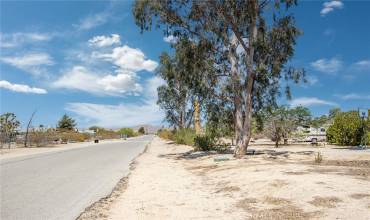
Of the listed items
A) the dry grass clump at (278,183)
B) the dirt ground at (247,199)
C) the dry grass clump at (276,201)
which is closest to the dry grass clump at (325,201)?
the dirt ground at (247,199)

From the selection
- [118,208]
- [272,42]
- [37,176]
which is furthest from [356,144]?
[118,208]

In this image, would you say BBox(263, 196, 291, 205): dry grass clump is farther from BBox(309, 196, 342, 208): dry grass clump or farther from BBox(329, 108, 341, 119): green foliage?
BBox(329, 108, 341, 119): green foliage

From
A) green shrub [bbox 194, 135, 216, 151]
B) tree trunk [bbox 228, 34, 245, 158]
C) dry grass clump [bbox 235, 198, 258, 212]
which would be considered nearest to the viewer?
dry grass clump [bbox 235, 198, 258, 212]

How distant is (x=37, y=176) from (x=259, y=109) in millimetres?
15042

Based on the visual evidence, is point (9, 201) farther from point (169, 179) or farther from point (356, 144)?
point (356, 144)

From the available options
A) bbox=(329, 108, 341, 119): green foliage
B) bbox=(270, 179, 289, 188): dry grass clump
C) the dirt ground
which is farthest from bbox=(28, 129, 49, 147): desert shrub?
bbox=(329, 108, 341, 119): green foliage

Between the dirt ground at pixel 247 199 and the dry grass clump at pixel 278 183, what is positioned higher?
the dry grass clump at pixel 278 183

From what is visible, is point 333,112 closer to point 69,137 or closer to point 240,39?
point 69,137

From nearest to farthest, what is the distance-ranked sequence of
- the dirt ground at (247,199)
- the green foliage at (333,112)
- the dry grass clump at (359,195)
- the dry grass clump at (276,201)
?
the dirt ground at (247,199) → the dry grass clump at (359,195) → the dry grass clump at (276,201) → the green foliage at (333,112)

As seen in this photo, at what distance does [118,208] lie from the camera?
931 centimetres

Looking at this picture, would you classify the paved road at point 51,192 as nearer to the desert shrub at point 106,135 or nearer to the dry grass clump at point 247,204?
the dry grass clump at point 247,204

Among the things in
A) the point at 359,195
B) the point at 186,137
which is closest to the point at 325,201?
the point at 359,195

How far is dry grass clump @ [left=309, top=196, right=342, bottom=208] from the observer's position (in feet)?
27.6

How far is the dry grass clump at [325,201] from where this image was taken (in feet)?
27.6
